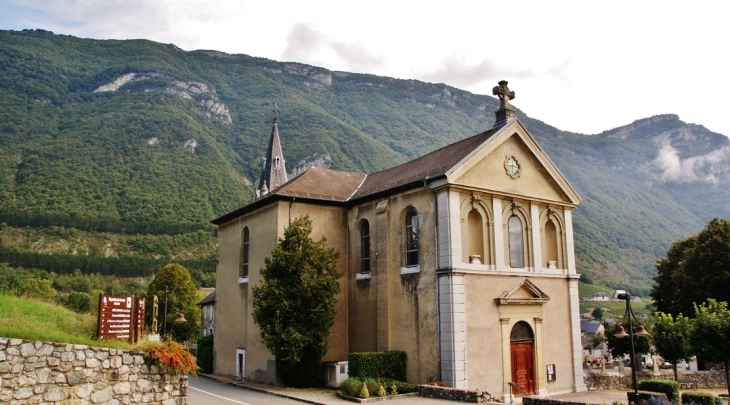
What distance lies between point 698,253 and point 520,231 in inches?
910

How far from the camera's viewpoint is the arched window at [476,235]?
23.7m

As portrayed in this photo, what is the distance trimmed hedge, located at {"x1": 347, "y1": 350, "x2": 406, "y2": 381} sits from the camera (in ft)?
74.4

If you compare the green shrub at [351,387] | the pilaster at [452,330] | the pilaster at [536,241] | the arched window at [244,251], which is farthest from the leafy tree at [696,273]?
the arched window at [244,251]

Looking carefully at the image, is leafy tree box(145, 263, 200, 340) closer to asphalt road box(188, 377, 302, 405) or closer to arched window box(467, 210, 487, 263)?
asphalt road box(188, 377, 302, 405)

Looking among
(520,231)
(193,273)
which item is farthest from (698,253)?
(193,273)

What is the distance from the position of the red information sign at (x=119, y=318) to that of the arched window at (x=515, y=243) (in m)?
16.2

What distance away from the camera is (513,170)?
25594 millimetres

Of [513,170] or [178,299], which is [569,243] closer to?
[513,170]

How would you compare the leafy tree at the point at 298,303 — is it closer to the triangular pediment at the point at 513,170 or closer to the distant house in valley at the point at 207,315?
the triangular pediment at the point at 513,170

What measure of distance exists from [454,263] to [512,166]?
5982 mm

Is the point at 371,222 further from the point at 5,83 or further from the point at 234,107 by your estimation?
the point at 234,107

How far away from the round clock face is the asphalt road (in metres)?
13.2

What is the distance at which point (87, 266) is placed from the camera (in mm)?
89000

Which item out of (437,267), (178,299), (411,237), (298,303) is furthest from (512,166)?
(178,299)
